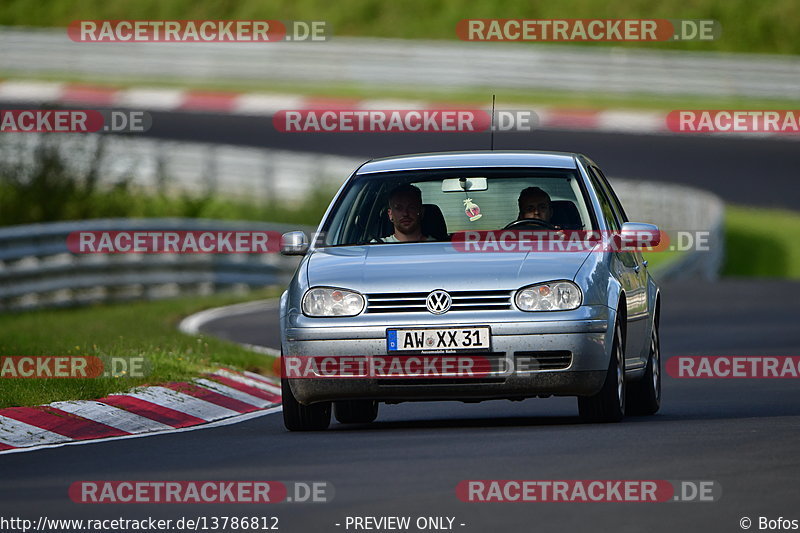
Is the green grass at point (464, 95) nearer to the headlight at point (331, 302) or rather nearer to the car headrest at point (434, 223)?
the car headrest at point (434, 223)

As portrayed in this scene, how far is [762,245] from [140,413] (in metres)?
21.5

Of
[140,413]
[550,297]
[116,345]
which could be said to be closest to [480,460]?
[550,297]

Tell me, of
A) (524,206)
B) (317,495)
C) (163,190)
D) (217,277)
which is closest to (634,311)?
(524,206)

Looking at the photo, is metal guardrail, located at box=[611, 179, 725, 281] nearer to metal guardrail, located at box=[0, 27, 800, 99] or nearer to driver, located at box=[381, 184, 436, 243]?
metal guardrail, located at box=[0, 27, 800, 99]

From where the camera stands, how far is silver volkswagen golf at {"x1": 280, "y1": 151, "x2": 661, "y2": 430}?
35.4ft

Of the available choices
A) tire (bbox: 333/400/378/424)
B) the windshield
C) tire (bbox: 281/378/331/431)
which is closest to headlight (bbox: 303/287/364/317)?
tire (bbox: 281/378/331/431)

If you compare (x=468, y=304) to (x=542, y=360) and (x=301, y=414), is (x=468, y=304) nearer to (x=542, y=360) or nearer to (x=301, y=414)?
(x=542, y=360)

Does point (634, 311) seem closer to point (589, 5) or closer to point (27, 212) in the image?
point (27, 212)

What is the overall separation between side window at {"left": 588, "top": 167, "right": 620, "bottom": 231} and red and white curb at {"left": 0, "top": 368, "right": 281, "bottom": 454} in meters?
2.65

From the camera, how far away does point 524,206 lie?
1194 centimetres

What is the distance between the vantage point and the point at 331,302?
11.0 m

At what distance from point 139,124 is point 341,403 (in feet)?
103

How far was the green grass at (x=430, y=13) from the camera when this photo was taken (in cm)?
5366

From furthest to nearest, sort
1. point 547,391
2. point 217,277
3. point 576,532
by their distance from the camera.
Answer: point 217,277 → point 547,391 → point 576,532
